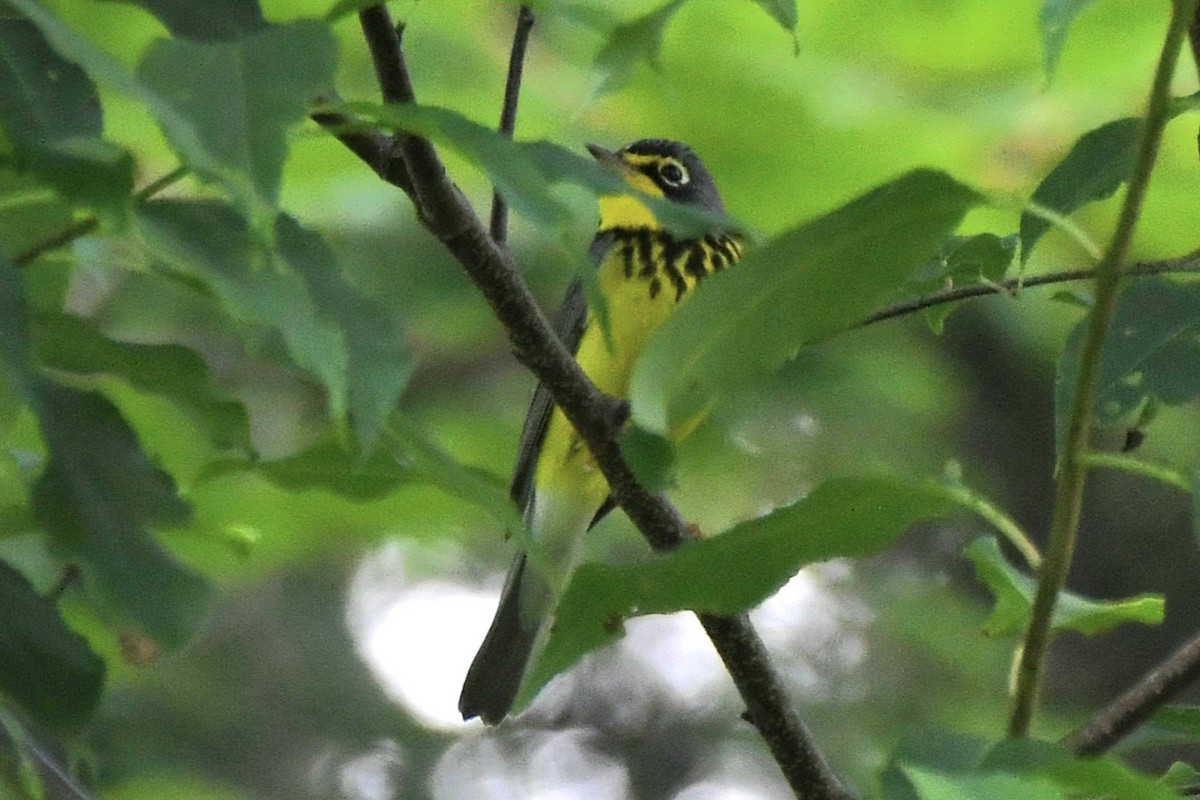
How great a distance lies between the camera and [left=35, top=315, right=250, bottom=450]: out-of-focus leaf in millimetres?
1387

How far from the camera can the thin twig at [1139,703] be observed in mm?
1794

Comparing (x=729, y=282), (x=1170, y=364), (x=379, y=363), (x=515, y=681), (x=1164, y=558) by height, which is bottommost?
(x=379, y=363)

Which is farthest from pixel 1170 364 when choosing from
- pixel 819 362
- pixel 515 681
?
pixel 819 362

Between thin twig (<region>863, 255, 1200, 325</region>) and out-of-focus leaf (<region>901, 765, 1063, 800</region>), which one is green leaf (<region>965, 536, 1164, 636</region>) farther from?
out-of-focus leaf (<region>901, 765, 1063, 800</region>)

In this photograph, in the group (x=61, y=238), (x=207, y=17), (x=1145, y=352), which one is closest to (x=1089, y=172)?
(x=1145, y=352)

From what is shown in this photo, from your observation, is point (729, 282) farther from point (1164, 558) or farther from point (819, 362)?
point (1164, 558)

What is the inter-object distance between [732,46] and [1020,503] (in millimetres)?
3076

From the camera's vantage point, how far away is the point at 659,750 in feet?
22.2

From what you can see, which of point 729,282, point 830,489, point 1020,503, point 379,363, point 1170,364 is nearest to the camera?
point 379,363

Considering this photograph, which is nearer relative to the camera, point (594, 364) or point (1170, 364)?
point (1170, 364)

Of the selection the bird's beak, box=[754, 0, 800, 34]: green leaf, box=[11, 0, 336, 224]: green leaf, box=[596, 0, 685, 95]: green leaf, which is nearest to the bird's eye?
the bird's beak

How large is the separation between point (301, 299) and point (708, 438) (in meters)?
3.59

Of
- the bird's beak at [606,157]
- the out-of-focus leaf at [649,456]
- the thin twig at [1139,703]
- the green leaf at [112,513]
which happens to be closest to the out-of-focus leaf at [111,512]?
the green leaf at [112,513]

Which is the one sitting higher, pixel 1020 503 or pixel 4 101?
pixel 1020 503
